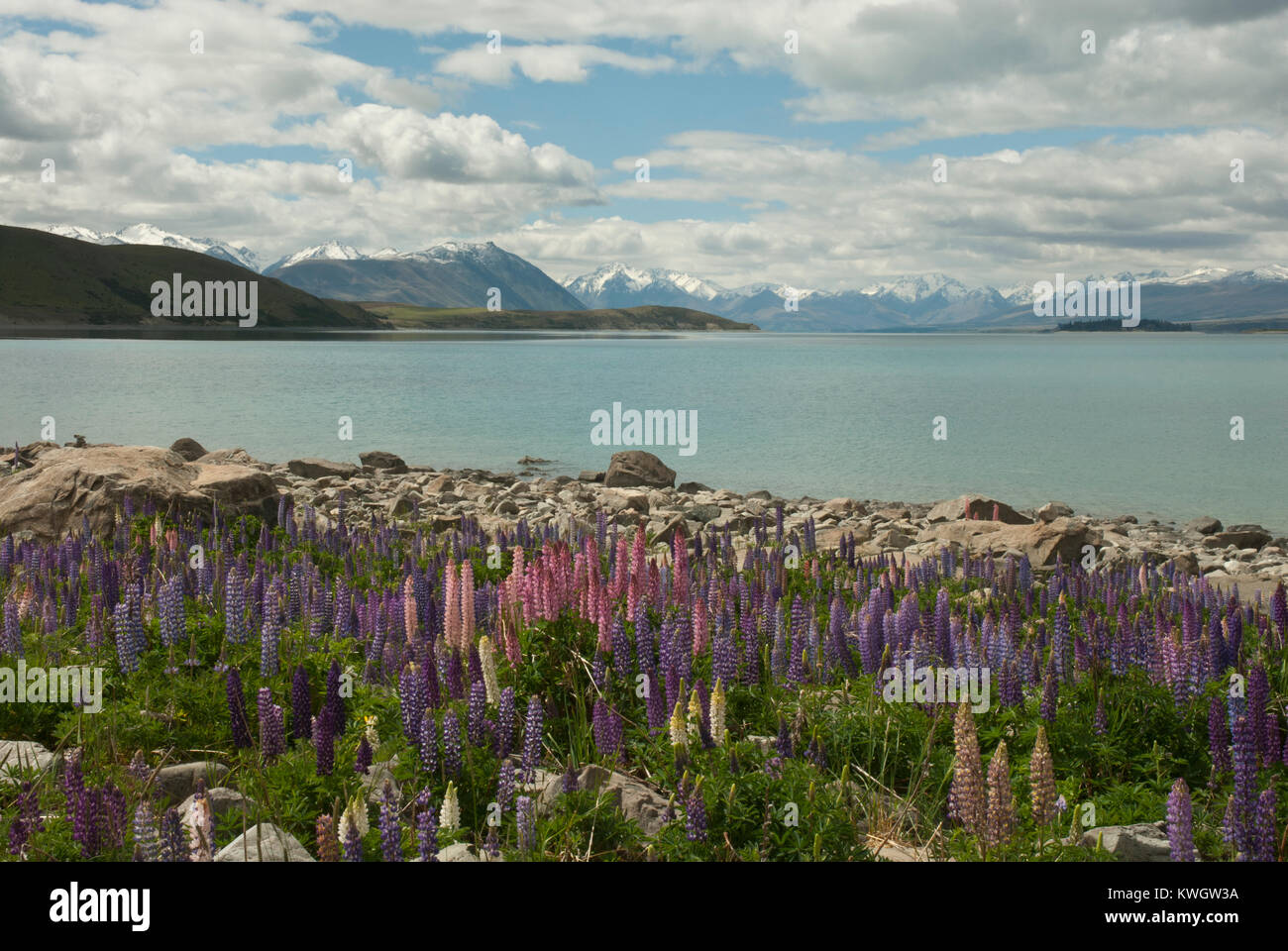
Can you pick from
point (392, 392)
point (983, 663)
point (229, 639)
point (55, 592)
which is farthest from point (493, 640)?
point (392, 392)

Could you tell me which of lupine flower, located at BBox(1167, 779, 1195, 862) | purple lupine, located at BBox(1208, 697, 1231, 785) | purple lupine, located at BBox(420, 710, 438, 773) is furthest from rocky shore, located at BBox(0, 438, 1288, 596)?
lupine flower, located at BBox(1167, 779, 1195, 862)

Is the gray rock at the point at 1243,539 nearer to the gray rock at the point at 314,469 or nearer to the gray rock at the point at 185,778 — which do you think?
the gray rock at the point at 314,469

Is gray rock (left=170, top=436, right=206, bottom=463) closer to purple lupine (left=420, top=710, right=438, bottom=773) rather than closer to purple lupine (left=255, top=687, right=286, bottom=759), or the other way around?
purple lupine (left=255, top=687, right=286, bottom=759)

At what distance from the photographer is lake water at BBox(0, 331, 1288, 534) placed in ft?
126

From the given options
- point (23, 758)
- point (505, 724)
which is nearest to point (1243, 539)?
point (505, 724)

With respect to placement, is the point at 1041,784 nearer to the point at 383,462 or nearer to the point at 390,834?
the point at 390,834

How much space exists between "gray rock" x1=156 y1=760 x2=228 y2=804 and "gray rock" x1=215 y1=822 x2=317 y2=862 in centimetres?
100

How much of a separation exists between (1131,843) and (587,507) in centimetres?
2108

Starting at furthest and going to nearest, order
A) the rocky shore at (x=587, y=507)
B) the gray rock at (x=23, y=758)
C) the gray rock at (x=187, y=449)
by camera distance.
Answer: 1. the gray rock at (x=187, y=449)
2. the rocky shore at (x=587, y=507)
3. the gray rock at (x=23, y=758)

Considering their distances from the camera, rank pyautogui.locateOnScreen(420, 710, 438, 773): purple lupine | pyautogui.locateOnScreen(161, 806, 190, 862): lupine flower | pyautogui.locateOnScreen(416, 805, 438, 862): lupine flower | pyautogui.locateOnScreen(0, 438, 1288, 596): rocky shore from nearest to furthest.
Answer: pyautogui.locateOnScreen(161, 806, 190, 862): lupine flower → pyautogui.locateOnScreen(416, 805, 438, 862): lupine flower → pyautogui.locateOnScreen(420, 710, 438, 773): purple lupine → pyautogui.locateOnScreen(0, 438, 1288, 596): rocky shore

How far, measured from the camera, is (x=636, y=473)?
32562 millimetres

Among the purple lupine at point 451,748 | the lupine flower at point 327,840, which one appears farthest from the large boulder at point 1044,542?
the lupine flower at point 327,840

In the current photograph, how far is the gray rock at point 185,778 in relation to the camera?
19.3ft

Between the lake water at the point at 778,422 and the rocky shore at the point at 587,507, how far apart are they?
5.67 m
